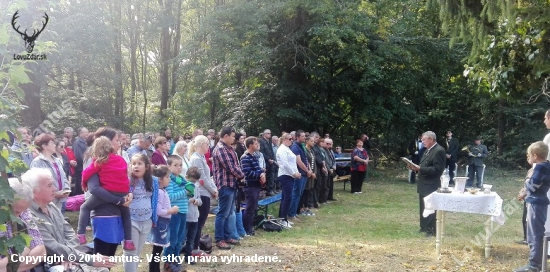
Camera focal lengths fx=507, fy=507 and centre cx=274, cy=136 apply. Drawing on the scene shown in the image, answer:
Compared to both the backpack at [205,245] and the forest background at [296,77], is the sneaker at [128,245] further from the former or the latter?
the forest background at [296,77]

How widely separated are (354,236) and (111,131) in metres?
5.15

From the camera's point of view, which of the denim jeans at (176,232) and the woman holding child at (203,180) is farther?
the woman holding child at (203,180)

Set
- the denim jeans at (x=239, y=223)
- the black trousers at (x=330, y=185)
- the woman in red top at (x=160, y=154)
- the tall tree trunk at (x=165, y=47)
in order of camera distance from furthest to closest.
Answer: the tall tree trunk at (x=165, y=47), the black trousers at (x=330, y=185), the denim jeans at (x=239, y=223), the woman in red top at (x=160, y=154)

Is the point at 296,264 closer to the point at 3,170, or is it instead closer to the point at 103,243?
the point at 103,243

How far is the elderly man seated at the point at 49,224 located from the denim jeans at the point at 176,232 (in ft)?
7.55

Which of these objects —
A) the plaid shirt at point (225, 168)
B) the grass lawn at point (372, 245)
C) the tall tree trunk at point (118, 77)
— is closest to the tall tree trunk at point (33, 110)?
the tall tree trunk at point (118, 77)

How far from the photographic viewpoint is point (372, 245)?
336 inches

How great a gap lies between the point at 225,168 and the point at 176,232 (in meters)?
1.72

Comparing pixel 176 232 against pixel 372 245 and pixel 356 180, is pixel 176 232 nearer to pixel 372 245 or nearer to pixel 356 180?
pixel 372 245

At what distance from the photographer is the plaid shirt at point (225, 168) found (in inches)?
313

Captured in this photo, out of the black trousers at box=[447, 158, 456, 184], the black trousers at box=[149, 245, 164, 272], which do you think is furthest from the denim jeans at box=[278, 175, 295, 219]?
the black trousers at box=[447, 158, 456, 184]

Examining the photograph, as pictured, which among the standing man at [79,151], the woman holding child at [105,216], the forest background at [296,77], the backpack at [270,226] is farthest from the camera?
the forest background at [296,77]

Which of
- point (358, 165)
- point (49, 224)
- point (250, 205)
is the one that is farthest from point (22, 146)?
point (358, 165)

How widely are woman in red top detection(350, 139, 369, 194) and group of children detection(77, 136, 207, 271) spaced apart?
968cm
